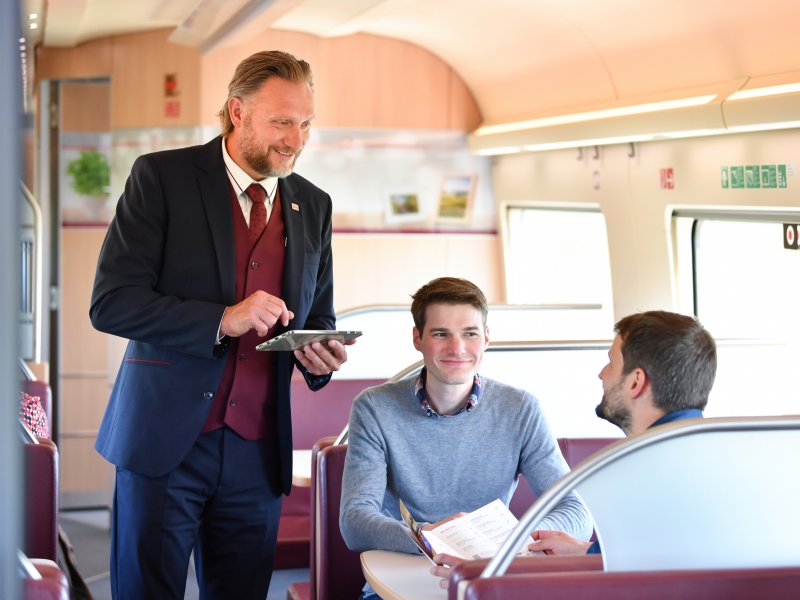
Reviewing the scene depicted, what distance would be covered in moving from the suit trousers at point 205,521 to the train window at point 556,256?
11.3 feet

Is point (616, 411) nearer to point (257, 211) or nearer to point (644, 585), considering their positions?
point (644, 585)

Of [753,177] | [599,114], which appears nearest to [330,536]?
[753,177]

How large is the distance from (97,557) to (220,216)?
419 cm

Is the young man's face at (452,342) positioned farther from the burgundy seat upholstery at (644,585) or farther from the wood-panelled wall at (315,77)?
the wood-panelled wall at (315,77)

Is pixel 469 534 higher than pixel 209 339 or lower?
lower

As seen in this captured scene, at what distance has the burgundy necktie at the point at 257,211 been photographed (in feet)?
9.41

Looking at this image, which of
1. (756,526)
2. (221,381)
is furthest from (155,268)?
(756,526)

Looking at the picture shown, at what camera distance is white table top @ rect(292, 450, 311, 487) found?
13.7 feet

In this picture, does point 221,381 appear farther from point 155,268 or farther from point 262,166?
point 262,166

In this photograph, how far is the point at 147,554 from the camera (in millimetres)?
2820

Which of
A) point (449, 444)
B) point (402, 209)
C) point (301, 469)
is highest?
point (402, 209)

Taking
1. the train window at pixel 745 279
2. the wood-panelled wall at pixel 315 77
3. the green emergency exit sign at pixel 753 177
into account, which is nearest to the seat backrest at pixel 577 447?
the green emergency exit sign at pixel 753 177

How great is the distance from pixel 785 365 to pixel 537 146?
210 centimetres

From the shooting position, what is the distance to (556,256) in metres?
7.16
